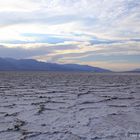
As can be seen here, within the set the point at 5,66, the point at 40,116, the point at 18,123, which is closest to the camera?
the point at 18,123

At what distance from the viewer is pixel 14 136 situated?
14.0 ft

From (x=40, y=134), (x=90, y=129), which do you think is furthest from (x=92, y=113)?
(x=40, y=134)

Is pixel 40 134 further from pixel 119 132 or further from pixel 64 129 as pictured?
pixel 119 132

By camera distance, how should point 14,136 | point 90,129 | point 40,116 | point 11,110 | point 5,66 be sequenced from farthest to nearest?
1. point 5,66
2. point 11,110
3. point 40,116
4. point 90,129
5. point 14,136

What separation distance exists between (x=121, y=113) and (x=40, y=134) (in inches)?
82.2

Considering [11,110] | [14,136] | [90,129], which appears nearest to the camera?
[14,136]

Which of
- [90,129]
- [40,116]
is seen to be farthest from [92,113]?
[90,129]

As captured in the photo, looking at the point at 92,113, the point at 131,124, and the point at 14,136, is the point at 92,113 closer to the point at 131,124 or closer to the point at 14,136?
the point at 131,124

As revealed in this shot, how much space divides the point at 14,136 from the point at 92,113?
209cm

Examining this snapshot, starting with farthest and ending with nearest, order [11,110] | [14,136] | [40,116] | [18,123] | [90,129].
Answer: [11,110]
[40,116]
[18,123]
[90,129]
[14,136]

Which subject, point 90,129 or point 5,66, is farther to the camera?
point 5,66

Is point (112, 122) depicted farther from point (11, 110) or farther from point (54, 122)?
point (11, 110)

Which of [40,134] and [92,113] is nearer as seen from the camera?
[40,134]

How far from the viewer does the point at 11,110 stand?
6477mm
